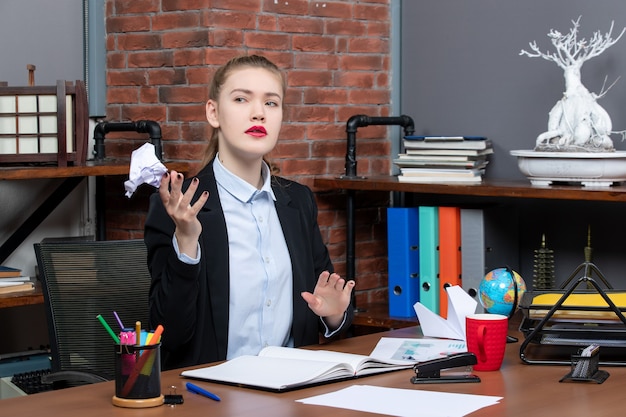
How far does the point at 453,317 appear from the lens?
2.40m

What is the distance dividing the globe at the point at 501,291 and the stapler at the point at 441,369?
44cm

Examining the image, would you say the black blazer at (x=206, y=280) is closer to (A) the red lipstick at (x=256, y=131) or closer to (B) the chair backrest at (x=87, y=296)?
(A) the red lipstick at (x=256, y=131)

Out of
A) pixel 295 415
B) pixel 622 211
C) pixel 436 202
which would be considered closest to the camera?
pixel 295 415

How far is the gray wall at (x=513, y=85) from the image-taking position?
3383mm

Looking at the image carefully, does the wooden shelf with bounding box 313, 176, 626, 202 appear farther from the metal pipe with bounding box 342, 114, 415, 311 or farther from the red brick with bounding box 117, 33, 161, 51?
the red brick with bounding box 117, 33, 161, 51

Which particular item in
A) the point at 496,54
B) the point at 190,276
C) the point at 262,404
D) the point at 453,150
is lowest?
the point at 262,404

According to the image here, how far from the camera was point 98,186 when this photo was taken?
3.75 meters

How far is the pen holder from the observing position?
1780mm

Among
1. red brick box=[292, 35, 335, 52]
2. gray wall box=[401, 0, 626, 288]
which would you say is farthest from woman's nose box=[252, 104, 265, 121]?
gray wall box=[401, 0, 626, 288]

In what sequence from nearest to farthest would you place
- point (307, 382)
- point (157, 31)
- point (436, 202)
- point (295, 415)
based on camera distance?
1. point (295, 415)
2. point (307, 382)
3. point (157, 31)
4. point (436, 202)

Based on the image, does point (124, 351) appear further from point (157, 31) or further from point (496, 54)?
point (496, 54)

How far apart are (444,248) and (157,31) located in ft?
4.13

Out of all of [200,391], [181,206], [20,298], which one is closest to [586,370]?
[200,391]

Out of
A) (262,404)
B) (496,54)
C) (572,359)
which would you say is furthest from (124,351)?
(496,54)
